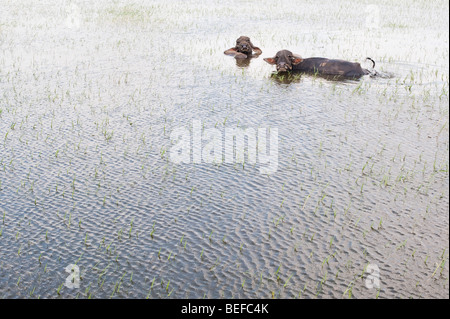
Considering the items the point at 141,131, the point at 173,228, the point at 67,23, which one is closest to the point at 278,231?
the point at 173,228

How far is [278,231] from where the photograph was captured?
245 inches

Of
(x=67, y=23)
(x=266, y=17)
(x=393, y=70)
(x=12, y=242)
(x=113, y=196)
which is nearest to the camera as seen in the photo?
(x=12, y=242)

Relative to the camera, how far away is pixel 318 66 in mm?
13578

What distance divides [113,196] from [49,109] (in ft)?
13.5

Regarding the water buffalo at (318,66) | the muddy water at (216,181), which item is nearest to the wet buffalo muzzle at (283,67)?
the water buffalo at (318,66)

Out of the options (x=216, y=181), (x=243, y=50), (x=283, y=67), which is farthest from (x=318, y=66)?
(x=216, y=181)

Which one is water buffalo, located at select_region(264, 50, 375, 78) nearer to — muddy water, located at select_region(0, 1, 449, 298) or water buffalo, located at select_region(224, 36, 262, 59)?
muddy water, located at select_region(0, 1, 449, 298)

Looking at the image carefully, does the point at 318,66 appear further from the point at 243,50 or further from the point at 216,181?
the point at 216,181

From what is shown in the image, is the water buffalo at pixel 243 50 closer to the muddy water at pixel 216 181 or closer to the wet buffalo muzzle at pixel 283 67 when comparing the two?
the muddy water at pixel 216 181

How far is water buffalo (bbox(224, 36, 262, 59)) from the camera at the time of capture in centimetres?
1525

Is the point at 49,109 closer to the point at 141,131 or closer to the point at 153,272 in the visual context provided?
the point at 141,131

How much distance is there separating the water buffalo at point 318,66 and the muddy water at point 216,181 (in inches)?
20.2
